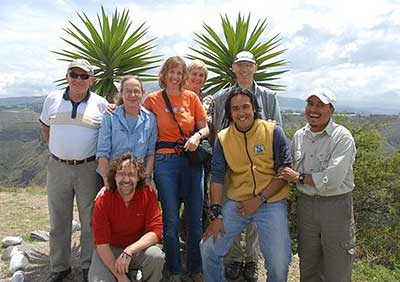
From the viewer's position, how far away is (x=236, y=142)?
4.38 meters

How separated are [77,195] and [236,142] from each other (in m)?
1.98

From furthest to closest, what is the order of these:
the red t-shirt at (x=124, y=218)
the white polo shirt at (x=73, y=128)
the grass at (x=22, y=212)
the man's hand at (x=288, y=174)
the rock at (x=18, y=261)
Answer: the grass at (x=22, y=212) → the rock at (x=18, y=261) → the white polo shirt at (x=73, y=128) → the red t-shirt at (x=124, y=218) → the man's hand at (x=288, y=174)

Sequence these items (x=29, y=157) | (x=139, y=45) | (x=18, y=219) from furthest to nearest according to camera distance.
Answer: (x=29, y=157) → (x=18, y=219) → (x=139, y=45)

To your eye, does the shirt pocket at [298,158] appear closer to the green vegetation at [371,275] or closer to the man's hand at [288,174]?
the man's hand at [288,174]

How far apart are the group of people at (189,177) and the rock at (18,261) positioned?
1.14 metres

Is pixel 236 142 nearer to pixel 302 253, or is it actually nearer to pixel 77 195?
pixel 302 253

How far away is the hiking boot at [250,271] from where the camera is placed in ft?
17.9

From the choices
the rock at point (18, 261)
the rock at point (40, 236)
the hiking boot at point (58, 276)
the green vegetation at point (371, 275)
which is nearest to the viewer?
the hiking boot at point (58, 276)

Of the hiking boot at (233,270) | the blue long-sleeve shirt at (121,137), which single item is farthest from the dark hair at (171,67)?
the hiking boot at (233,270)

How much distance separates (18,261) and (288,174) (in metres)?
3.86

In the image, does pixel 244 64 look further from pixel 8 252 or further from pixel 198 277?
pixel 8 252

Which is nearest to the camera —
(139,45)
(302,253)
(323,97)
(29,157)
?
(323,97)

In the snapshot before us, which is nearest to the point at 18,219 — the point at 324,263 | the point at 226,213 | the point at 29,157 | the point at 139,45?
the point at 139,45

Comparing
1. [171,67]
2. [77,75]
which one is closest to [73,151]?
[77,75]
